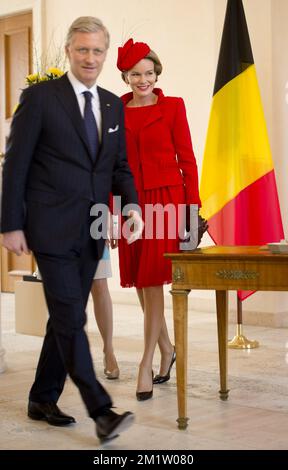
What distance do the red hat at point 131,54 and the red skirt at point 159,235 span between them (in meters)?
0.66

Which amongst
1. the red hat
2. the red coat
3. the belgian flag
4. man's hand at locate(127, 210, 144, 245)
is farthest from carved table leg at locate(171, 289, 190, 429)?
the belgian flag

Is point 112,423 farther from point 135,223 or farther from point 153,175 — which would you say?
point 153,175

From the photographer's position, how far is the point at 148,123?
4.44 meters

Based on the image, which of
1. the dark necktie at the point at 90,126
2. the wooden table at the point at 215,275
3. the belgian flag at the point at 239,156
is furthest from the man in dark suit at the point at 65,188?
the belgian flag at the point at 239,156

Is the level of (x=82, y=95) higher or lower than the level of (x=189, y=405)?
higher

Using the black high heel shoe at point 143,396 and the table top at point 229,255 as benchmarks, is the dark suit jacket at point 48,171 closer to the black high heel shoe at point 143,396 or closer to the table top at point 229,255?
the table top at point 229,255

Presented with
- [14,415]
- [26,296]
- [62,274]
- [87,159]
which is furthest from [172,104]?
[26,296]

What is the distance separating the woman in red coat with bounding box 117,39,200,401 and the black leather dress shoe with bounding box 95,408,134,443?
0.99 meters

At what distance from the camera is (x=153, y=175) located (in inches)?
174

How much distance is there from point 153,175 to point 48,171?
3.53 ft

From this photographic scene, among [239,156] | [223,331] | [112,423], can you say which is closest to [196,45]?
[239,156]

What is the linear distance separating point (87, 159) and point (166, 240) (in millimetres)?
1029

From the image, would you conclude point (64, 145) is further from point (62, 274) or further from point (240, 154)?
point (240, 154)

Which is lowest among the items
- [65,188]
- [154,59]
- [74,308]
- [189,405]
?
[189,405]
